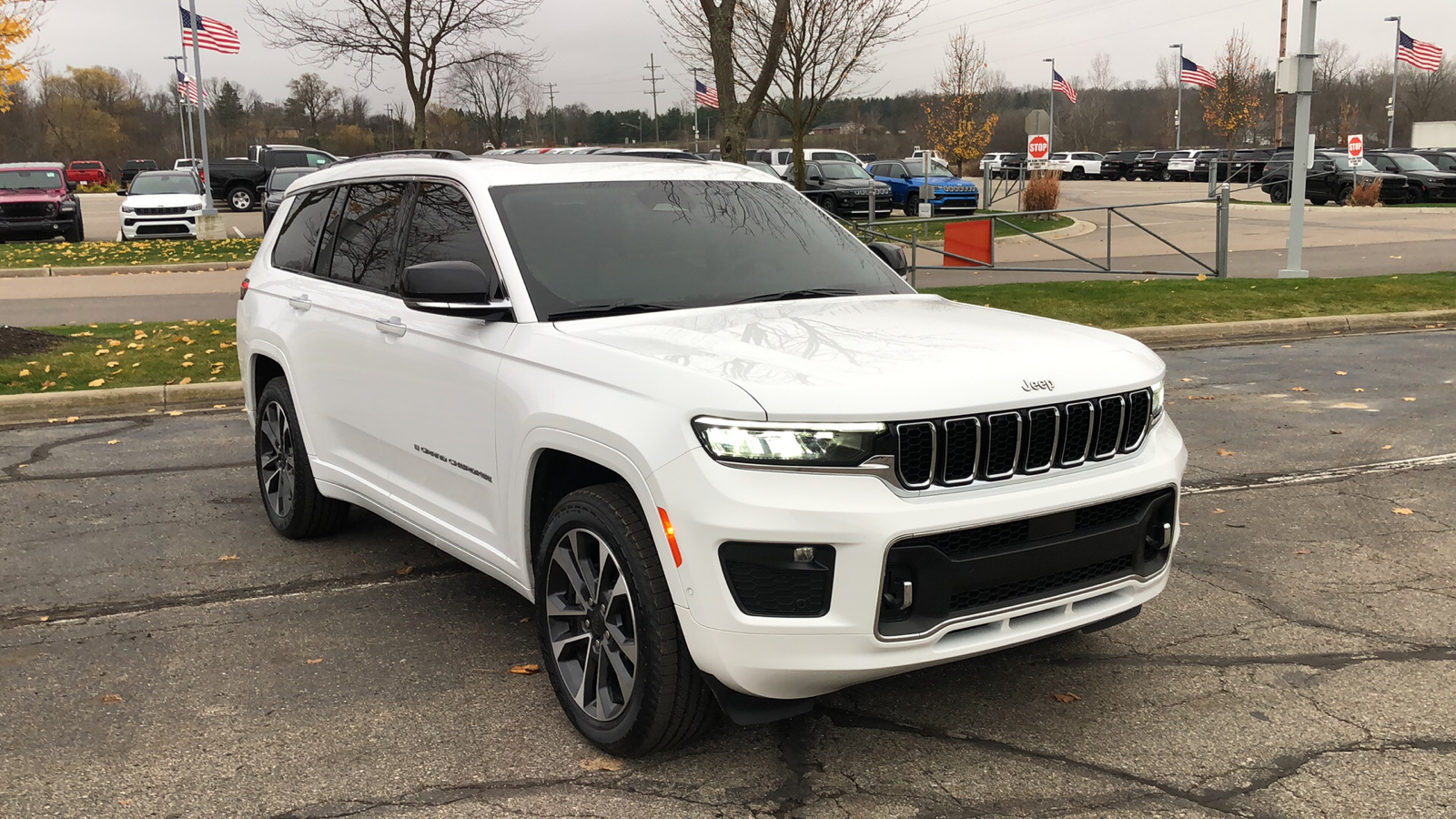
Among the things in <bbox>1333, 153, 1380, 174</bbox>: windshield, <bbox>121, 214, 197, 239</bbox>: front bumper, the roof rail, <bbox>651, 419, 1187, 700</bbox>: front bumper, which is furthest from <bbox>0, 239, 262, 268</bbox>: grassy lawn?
<bbox>1333, 153, 1380, 174</bbox>: windshield

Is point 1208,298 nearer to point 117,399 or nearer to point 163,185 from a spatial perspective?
point 117,399

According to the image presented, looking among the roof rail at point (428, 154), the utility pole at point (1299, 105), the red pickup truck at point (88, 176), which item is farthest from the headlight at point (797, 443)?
the red pickup truck at point (88, 176)

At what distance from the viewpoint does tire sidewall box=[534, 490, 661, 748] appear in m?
3.44

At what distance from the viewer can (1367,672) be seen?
13.9 feet

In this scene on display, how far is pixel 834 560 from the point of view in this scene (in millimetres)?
3178

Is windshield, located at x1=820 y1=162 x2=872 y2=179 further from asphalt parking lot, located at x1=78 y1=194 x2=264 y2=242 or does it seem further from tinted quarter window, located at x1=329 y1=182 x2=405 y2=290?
tinted quarter window, located at x1=329 y1=182 x2=405 y2=290

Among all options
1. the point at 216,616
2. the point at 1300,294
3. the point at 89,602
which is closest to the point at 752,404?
the point at 216,616

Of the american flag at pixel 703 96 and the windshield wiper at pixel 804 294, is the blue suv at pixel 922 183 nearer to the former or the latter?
the american flag at pixel 703 96

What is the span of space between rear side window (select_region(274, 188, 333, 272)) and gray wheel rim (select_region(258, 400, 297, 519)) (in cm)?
72

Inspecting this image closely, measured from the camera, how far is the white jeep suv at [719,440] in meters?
3.21

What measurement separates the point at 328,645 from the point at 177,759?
3.20ft

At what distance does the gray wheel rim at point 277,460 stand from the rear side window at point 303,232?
721 millimetres

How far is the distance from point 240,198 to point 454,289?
39.7 meters

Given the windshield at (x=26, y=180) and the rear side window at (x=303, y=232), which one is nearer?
the rear side window at (x=303, y=232)
